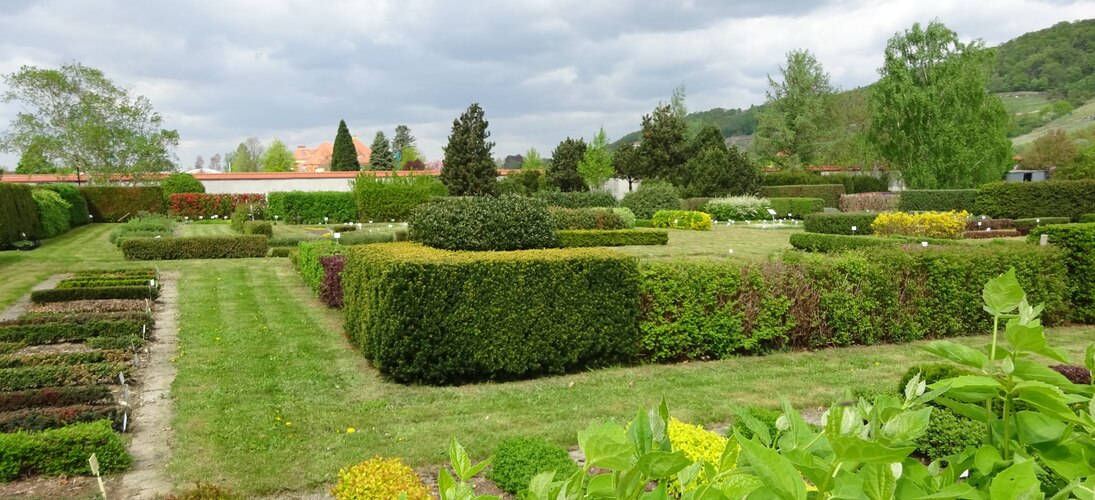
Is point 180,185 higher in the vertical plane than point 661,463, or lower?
higher

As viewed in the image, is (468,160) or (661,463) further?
(468,160)

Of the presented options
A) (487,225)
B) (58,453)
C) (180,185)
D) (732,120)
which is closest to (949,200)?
(487,225)

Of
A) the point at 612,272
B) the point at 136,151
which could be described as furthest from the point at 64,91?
the point at 612,272

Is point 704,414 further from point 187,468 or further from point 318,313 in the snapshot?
point 318,313

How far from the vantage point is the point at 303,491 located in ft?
14.3

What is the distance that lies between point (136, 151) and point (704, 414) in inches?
1855

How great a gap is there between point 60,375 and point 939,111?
41.8 m

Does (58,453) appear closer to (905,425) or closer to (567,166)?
(905,425)

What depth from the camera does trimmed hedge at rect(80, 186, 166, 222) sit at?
3316 cm

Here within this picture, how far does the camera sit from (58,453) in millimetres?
4617

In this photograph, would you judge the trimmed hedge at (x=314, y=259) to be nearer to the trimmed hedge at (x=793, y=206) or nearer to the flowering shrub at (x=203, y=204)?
the flowering shrub at (x=203, y=204)

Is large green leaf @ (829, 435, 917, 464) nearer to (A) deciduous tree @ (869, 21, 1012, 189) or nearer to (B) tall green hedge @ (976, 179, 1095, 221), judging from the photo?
(B) tall green hedge @ (976, 179, 1095, 221)

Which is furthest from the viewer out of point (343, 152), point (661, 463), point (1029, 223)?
point (343, 152)

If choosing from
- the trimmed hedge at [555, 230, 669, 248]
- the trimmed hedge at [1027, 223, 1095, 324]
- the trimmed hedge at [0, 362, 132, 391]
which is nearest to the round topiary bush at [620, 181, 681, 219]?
the trimmed hedge at [555, 230, 669, 248]
